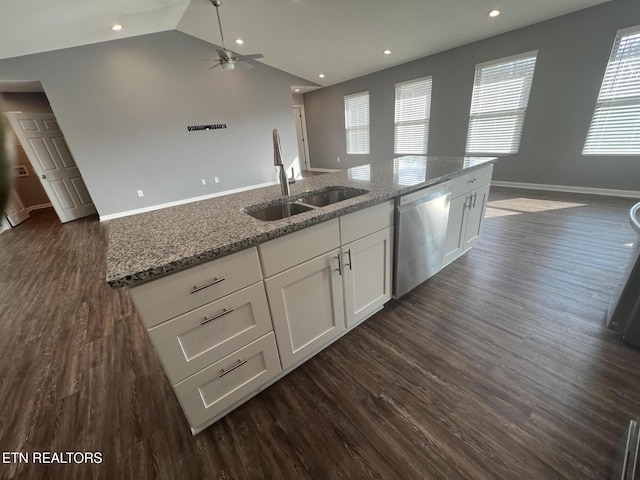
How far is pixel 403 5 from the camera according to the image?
365cm

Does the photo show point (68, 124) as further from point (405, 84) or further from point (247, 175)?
point (405, 84)

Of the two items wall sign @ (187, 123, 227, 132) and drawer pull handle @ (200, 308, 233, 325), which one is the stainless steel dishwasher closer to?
drawer pull handle @ (200, 308, 233, 325)

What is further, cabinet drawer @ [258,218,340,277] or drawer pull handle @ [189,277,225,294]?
cabinet drawer @ [258,218,340,277]

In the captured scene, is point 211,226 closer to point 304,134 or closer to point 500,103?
point 500,103

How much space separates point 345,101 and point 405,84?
1905mm

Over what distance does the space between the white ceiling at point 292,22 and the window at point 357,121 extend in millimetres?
1628

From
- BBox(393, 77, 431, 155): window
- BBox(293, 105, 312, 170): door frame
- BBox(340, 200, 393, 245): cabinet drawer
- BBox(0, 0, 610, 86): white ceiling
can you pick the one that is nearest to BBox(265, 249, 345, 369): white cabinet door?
BBox(340, 200, 393, 245): cabinet drawer

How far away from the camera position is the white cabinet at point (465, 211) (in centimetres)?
220

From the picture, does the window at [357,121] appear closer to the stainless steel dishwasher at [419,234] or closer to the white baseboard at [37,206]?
the stainless steel dishwasher at [419,234]

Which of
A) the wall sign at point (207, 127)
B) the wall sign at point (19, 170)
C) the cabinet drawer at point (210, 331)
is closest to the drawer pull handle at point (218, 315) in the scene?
the cabinet drawer at point (210, 331)

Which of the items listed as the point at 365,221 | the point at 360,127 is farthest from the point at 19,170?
the point at 360,127

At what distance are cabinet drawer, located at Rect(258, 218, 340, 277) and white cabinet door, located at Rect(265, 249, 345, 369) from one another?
0.12 ft

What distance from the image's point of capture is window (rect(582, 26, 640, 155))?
3.43 m

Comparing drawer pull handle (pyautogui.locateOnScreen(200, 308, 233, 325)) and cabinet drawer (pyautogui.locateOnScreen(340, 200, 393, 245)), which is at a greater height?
cabinet drawer (pyautogui.locateOnScreen(340, 200, 393, 245))
